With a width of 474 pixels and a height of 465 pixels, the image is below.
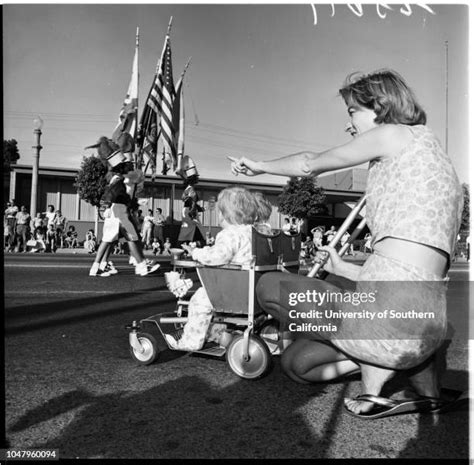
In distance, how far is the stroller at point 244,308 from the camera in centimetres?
226

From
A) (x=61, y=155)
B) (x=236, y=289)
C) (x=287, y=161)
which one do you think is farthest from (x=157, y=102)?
(x=287, y=161)

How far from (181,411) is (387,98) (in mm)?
1319

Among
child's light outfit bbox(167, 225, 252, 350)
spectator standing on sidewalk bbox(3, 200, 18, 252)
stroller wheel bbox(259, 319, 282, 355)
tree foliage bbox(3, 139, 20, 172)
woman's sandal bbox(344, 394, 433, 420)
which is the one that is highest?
tree foliage bbox(3, 139, 20, 172)

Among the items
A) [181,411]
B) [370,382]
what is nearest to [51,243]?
[181,411]

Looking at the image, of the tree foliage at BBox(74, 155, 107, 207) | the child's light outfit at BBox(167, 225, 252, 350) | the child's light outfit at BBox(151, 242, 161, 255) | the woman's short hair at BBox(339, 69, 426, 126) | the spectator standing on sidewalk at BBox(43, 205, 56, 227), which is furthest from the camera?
the child's light outfit at BBox(151, 242, 161, 255)

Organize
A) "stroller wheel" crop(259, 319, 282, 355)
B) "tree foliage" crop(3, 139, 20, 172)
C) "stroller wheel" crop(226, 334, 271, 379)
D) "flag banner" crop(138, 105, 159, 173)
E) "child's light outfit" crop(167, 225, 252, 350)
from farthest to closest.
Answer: "flag banner" crop(138, 105, 159, 173), "stroller wheel" crop(259, 319, 282, 355), "child's light outfit" crop(167, 225, 252, 350), "stroller wheel" crop(226, 334, 271, 379), "tree foliage" crop(3, 139, 20, 172)

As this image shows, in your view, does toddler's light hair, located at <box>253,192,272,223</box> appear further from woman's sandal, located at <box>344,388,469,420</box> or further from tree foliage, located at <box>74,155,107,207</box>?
tree foliage, located at <box>74,155,107,207</box>

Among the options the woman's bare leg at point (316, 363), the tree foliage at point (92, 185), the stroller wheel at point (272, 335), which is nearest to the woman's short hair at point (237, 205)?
the stroller wheel at point (272, 335)

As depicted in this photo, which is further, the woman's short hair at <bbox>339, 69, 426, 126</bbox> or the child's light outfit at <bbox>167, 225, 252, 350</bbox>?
the child's light outfit at <bbox>167, 225, 252, 350</bbox>

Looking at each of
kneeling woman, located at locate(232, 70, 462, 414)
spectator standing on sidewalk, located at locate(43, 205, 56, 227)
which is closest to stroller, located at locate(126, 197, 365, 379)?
kneeling woman, located at locate(232, 70, 462, 414)

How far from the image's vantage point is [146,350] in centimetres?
247

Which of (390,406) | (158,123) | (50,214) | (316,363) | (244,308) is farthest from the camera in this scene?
(50,214)

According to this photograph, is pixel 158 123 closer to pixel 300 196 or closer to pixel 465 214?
A: pixel 300 196

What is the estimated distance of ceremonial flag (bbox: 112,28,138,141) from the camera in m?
A: 2.33
